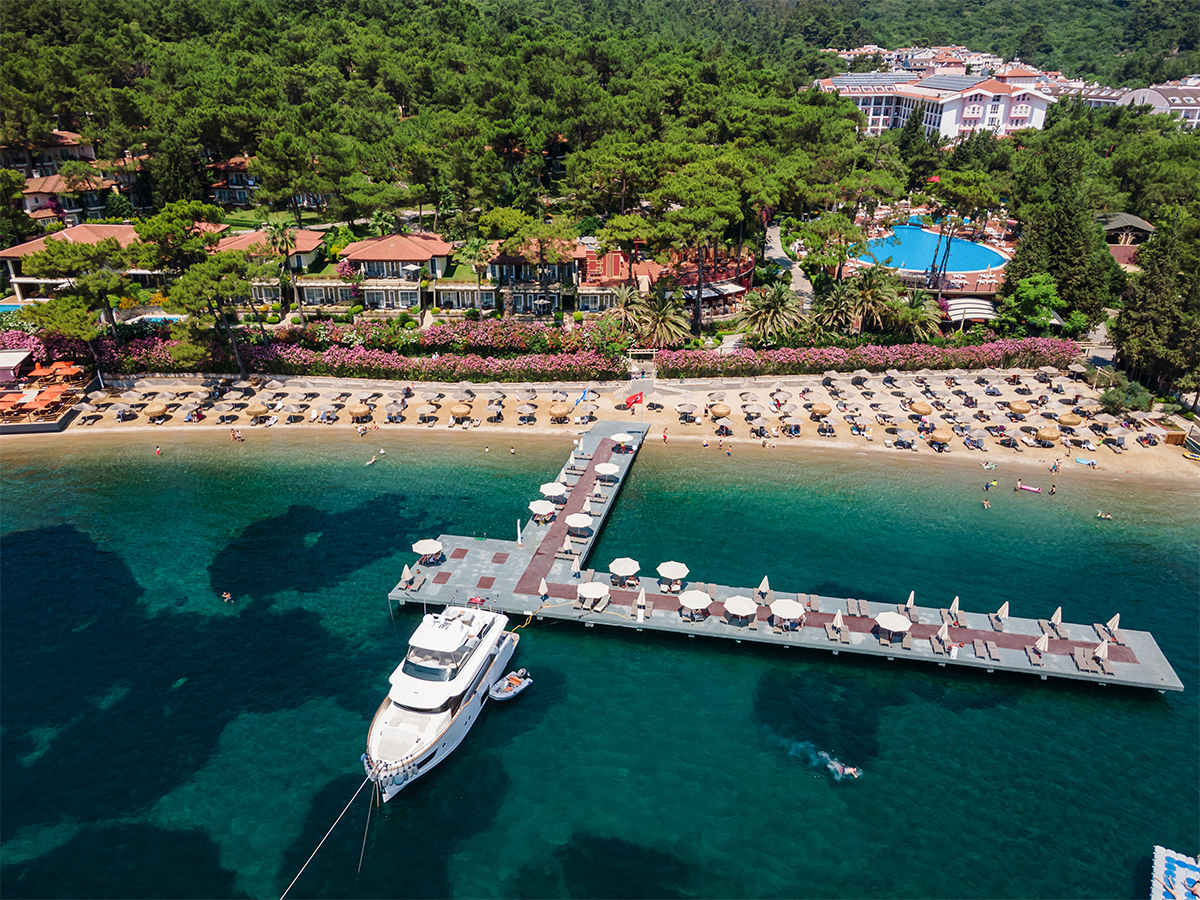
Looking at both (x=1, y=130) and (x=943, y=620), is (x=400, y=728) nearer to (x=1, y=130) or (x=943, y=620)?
(x=943, y=620)

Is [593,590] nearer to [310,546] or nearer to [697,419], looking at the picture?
[310,546]

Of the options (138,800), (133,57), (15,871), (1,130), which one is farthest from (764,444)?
(133,57)

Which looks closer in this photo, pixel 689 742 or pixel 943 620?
pixel 689 742

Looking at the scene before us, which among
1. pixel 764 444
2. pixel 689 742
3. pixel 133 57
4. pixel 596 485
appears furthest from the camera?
pixel 133 57

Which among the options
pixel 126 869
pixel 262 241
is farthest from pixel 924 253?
pixel 126 869

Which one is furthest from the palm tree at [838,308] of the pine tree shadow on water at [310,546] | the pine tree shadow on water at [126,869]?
the pine tree shadow on water at [126,869]

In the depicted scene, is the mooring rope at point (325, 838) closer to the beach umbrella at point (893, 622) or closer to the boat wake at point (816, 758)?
the boat wake at point (816, 758)

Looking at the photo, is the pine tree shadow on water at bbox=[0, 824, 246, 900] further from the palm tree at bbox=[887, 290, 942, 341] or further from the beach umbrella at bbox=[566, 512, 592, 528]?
the palm tree at bbox=[887, 290, 942, 341]

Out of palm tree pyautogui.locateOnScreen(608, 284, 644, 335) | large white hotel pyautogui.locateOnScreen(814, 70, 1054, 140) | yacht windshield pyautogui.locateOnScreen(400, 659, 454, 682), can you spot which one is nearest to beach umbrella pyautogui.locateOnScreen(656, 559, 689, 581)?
yacht windshield pyautogui.locateOnScreen(400, 659, 454, 682)
